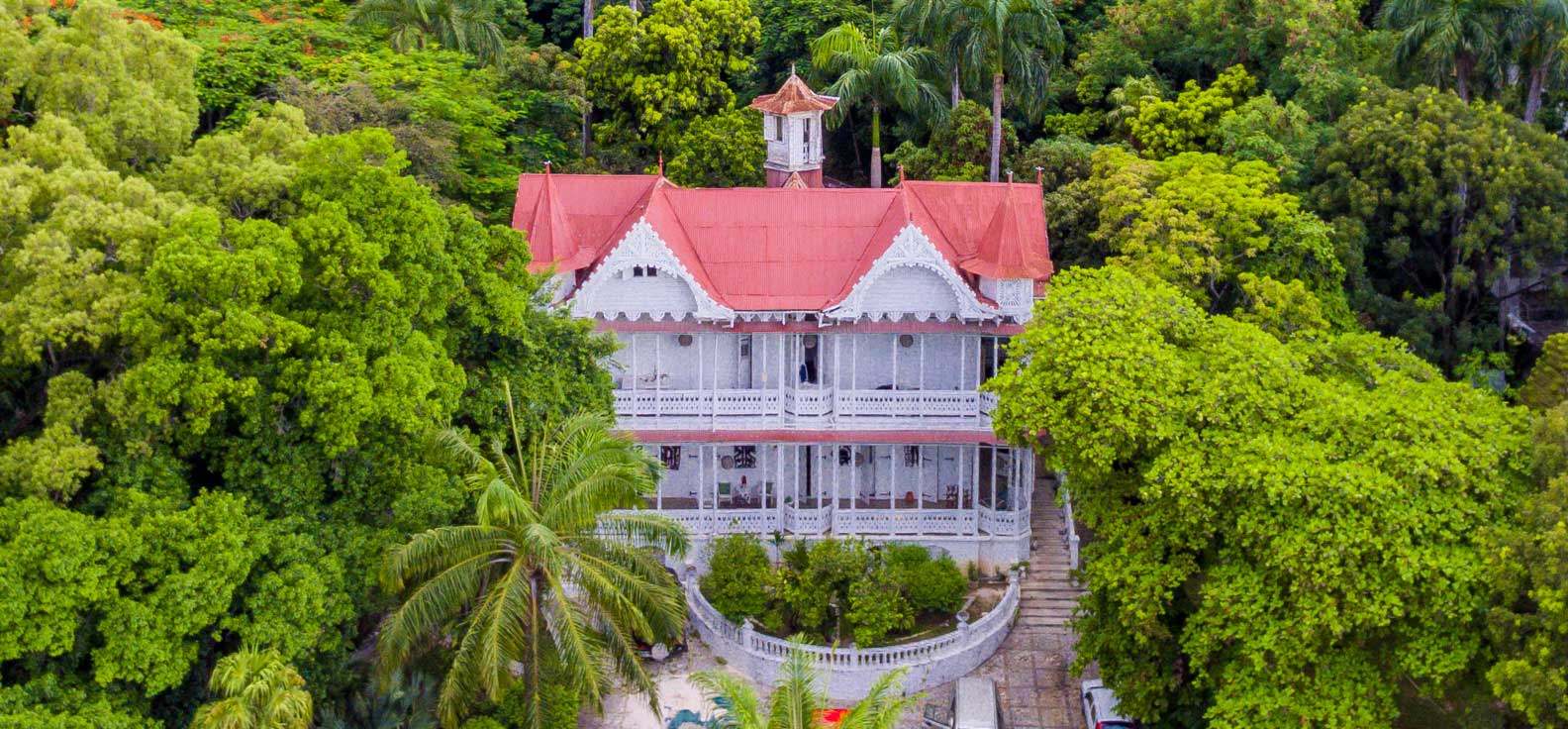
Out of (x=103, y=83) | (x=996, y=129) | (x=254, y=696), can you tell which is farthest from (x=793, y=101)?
(x=254, y=696)

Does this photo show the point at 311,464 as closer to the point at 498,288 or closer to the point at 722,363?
the point at 498,288

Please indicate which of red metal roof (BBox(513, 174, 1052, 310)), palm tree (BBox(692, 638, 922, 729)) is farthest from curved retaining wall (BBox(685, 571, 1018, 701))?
palm tree (BBox(692, 638, 922, 729))

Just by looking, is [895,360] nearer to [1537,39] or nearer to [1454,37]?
[1454,37]

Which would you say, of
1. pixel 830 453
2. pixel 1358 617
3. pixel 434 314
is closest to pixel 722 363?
pixel 830 453

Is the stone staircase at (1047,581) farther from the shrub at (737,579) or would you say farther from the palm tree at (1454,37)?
the palm tree at (1454,37)

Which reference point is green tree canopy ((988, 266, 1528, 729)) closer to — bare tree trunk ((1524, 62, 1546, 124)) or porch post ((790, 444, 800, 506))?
porch post ((790, 444, 800, 506))
